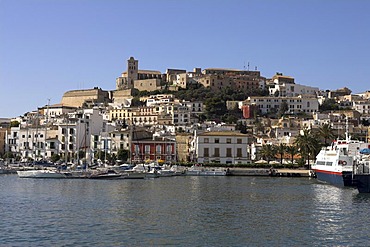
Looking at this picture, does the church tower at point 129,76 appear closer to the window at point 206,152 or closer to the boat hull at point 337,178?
the window at point 206,152

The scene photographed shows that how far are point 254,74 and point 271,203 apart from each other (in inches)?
5231

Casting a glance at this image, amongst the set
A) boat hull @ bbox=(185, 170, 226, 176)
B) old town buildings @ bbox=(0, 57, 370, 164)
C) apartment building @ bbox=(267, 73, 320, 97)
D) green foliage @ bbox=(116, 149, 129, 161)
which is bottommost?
boat hull @ bbox=(185, 170, 226, 176)

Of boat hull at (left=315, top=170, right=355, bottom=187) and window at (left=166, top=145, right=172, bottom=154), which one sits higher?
window at (left=166, top=145, right=172, bottom=154)

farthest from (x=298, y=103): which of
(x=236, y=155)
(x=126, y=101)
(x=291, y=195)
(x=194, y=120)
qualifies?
(x=291, y=195)

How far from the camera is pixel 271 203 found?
42.4 m

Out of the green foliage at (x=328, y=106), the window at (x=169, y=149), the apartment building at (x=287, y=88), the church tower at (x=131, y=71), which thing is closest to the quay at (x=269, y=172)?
the window at (x=169, y=149)

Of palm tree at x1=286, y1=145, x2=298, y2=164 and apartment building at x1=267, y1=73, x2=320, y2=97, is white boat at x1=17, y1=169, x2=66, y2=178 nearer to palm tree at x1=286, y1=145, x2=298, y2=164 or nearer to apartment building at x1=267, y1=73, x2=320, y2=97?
palm tree at x1=286, y1=145, x2=298, y2=164

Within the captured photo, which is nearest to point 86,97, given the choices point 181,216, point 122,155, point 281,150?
point 122,155

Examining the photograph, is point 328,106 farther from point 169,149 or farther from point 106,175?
point 106,175

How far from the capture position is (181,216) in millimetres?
35188

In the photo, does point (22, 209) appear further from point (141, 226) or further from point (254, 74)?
point (254, 74)

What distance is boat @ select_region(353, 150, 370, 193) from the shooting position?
158 ft

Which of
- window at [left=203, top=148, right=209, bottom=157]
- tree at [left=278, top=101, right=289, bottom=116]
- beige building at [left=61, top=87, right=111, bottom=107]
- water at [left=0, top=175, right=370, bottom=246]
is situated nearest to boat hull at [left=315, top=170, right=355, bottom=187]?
water at [left=0, top=175, right=370, bottom=246]

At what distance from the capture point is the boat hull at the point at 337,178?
55031 mm
